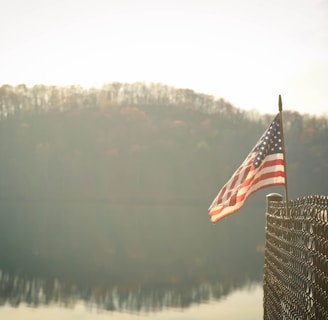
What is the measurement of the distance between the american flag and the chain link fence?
1.26ft

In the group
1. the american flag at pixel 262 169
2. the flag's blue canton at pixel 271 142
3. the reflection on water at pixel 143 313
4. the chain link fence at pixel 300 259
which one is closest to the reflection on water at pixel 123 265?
the reflection on water at pixel 143 313

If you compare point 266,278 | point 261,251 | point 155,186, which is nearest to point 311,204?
point 266,278


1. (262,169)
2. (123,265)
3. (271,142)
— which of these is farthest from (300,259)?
(123,265)

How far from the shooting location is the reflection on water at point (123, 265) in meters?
21.7

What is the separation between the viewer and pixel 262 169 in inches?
309

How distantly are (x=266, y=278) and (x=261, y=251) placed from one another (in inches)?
1103

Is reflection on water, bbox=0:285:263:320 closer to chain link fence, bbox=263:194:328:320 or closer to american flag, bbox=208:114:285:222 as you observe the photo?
chain link fence, bbox=263:194:328:320

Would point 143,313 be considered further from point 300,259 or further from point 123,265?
point 300,259

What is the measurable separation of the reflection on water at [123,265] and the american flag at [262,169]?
1251 centimetres

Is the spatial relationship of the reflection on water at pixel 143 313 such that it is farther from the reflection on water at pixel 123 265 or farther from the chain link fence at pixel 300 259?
the chain link fence at pixel 300 259

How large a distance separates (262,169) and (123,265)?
23.3m

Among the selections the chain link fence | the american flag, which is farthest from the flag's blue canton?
the chain link fence

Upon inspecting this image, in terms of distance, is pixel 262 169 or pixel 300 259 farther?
pixel 262 169

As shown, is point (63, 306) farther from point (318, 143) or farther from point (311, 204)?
point (318, 143)
